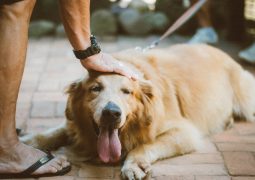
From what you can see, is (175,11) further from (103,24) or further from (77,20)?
(77,20)

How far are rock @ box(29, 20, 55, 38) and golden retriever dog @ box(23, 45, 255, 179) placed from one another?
3462mm

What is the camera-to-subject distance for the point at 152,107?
10.1 ft

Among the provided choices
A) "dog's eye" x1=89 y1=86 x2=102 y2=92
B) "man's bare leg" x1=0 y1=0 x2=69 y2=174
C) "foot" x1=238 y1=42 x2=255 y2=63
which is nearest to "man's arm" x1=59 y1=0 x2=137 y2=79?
"dog's eye" x1=89 y1=86 x2=102 y2=92

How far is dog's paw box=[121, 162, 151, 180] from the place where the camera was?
107 inches

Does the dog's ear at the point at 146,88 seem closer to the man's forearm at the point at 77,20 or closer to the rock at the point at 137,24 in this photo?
the man's forearm at the point at 77,20

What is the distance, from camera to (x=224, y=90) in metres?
3.76

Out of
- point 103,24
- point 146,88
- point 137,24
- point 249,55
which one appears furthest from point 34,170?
point 137,24

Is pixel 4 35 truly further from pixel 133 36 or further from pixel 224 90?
pixel 133 36

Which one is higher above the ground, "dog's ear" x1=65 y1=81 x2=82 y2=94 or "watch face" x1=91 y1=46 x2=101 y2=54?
"watch face" x1=91 y1=46 x2=101 y2=54


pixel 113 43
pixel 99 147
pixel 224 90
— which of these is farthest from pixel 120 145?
pixel 113 43

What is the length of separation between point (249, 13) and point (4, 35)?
4661mm

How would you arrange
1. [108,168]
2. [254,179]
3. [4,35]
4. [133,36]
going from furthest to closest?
[133,36], [108,168], [254,179], [4,35]

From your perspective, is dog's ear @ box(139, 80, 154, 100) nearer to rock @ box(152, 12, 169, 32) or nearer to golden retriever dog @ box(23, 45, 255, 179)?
golden retriever dog @ box(23, 45, 255, 179)

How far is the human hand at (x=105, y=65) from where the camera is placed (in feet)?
9.46
